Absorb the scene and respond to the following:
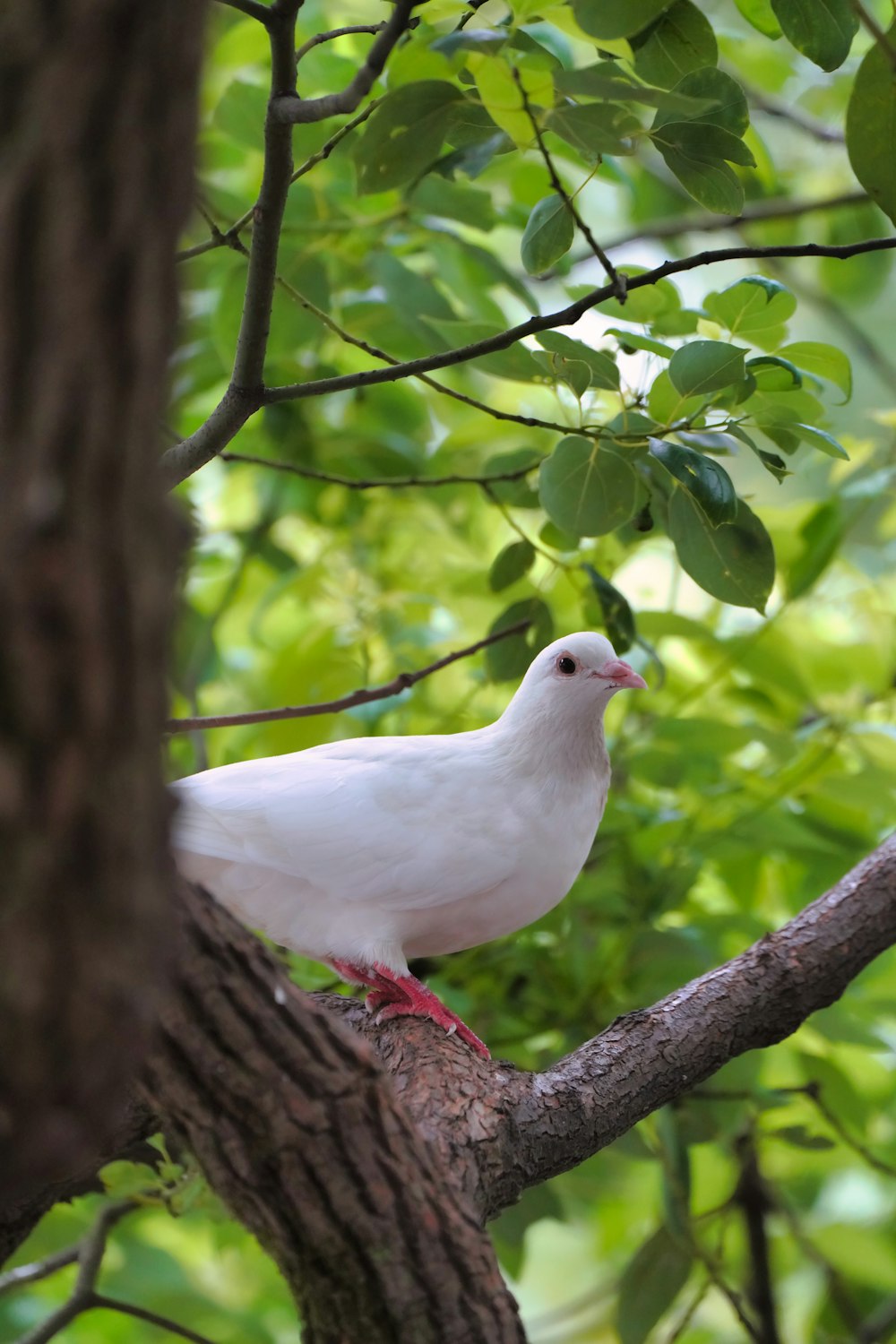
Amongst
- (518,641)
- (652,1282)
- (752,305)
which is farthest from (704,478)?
(652,1282)

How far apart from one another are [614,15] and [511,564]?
2.42 ft

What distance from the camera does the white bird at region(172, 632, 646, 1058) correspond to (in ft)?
4.64

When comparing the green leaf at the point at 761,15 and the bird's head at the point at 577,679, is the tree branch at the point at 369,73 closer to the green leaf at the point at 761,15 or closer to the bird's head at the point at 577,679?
the green leaf at the point at 761,15

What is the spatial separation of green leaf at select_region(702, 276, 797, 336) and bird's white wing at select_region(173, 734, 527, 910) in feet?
2.03

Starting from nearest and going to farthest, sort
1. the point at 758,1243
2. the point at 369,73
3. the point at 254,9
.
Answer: the point at 369,73, the point at 254,9, the point at 758,1243

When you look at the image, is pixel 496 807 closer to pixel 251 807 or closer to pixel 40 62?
pixel 251 807

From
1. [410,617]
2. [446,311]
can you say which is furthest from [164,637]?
[410,617]

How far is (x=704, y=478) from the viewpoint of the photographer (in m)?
1.19

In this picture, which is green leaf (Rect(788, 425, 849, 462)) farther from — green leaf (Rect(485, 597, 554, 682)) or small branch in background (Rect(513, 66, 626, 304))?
green leaf (Rect(485, 597, 554, 682))

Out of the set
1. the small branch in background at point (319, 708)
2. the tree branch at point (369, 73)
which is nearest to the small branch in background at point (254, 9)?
the tree branch at point (369, 73)

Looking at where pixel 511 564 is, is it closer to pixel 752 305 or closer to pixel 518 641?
pixel 518 641

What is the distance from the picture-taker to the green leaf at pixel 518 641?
1.67 metres

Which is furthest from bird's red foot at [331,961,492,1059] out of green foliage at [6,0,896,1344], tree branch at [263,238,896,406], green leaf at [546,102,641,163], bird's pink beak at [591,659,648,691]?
green leaf at [546,102,641,163]

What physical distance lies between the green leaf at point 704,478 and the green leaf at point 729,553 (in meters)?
0.07
